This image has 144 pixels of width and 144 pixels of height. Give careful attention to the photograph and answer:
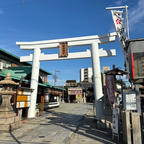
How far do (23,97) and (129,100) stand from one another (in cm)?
787

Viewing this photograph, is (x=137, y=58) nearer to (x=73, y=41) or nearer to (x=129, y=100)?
(x=129, y=100)

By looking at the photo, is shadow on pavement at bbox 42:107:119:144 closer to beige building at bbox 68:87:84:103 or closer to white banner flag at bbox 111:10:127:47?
white banner flag at bbox 111:10:127:47

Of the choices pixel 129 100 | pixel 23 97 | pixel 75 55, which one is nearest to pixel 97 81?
pixel 75 55

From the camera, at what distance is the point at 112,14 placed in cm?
1046

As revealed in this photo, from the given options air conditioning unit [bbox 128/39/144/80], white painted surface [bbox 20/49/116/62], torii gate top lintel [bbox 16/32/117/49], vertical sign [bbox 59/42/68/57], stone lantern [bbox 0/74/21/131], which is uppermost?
torii gate top lintel [bbox 16/32/117/49]

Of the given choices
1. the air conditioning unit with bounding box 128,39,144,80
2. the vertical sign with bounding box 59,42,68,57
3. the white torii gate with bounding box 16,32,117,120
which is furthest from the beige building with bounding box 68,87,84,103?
the air conditioning unit with bounding box 128,39,144,80

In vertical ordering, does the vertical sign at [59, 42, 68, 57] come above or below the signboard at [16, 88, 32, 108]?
above

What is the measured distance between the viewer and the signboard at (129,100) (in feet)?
19.7

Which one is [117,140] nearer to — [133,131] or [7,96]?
[133,131]

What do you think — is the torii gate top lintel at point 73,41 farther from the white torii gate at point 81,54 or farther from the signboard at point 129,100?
the signboard at point 129,100

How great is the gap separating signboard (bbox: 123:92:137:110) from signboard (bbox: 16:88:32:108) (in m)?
7.40

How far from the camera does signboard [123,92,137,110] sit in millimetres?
6020

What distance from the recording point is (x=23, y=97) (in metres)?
10.4

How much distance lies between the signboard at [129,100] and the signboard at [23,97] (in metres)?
7.40
